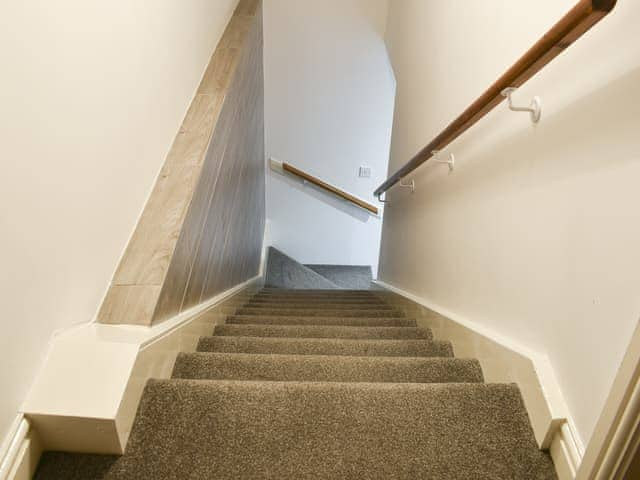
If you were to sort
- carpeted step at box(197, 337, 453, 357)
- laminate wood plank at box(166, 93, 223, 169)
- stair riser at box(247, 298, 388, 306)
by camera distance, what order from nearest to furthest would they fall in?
1. carpeted step at box(197, 337, 453, 357)
2. laminate wood plank at box(166, 93, 223, 169)
3. stair riser at box(247, 298, 388, 306)

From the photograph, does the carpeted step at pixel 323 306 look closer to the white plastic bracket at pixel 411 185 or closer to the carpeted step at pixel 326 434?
the white plastic bracket at pixel 411 185

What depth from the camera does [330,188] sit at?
5023 mm

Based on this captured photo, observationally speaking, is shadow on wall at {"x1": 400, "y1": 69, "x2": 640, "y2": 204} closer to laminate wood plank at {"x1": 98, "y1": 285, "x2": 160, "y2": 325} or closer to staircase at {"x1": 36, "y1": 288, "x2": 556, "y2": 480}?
staircase at {"x1": 36, "y1": 288, "x2": 556, "y2": 480}

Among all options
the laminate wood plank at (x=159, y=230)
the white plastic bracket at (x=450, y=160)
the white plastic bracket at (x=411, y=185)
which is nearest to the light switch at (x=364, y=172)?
the white plastic bracket at (x=411, y=185)

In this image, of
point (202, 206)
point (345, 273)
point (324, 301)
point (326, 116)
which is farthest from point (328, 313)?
point (345, 273)

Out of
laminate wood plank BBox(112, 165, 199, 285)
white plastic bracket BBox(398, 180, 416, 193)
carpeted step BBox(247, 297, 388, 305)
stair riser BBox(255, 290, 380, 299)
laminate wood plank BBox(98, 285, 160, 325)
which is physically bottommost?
stair riser BBox(255, 290, 380, 299)

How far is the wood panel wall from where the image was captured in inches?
45.6

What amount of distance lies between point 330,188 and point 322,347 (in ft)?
12.3

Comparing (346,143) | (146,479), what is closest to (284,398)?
(146,479)

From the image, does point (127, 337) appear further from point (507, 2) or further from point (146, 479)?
point (507, 2)

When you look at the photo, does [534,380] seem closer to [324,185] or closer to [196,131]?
[196,131]

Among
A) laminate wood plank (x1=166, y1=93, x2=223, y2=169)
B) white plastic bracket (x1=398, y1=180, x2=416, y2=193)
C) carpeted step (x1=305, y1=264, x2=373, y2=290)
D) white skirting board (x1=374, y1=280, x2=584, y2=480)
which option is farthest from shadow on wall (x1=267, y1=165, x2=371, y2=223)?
white skirting board (x1=374, y1=280, x2=584, y2=480)

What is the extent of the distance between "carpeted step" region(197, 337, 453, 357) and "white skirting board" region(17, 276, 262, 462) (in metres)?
0.44

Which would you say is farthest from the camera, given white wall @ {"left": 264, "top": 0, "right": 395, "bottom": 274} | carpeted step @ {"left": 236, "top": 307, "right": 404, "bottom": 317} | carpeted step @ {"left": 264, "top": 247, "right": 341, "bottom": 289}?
carpeted step @ {"left": 264, "top": 247, "right": 341, "bottom": 289}
